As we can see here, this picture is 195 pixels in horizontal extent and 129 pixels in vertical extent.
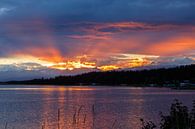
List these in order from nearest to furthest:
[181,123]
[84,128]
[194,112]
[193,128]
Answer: [193,128] < [181,123] < [194,112] < [84,128]

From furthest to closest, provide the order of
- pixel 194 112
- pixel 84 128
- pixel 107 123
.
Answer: pixel 107 123
pixel 84 128
pixel 194 112

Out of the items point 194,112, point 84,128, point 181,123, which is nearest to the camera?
point 181,123

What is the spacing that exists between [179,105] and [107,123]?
3318 centimetres

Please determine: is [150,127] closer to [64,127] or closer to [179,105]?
[179,105]

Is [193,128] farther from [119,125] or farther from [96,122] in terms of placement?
[96,122]

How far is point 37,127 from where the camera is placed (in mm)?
44688

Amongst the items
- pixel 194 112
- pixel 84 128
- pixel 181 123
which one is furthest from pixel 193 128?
pixel 84 128

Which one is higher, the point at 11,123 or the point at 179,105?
the point at 179,105

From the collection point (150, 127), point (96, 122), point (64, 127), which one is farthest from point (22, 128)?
point (150, 127)

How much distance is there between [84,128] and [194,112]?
1043 inches

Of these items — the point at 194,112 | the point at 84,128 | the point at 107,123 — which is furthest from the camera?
the point at 107,123

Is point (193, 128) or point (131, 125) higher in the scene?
point (193, 128)

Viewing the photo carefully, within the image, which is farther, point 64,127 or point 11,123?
point 11,123

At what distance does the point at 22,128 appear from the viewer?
43.7 metres
